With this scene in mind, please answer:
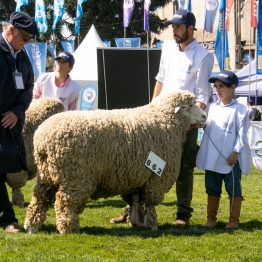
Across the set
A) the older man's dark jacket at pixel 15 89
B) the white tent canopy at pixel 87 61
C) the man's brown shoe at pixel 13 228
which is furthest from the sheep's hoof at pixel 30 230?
the white tent canopy at pixel 87 61

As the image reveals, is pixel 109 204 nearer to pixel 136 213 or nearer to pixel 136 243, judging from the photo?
pixel 136 213

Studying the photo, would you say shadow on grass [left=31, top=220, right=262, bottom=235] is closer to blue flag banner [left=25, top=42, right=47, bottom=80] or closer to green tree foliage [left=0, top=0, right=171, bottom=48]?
blue flag banner [left=25, top=42, right=47, bottom=80]

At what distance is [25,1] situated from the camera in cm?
2534

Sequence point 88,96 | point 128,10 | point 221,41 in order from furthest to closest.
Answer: point 128,10 < point 221,41 < point 88,96

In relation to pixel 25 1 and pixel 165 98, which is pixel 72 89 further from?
pixel 25 1

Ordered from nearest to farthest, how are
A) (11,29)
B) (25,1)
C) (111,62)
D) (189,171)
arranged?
(11,29) → (189,171) → (111,62) → (25,1)

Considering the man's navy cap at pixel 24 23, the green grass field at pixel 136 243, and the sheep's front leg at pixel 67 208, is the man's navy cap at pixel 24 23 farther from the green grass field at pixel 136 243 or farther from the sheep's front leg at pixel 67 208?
the green grass field at pixel 136 243

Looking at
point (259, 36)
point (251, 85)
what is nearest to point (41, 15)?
point (251, 85)

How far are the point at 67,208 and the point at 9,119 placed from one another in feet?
3.37

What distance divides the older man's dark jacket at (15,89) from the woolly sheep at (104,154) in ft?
1.01

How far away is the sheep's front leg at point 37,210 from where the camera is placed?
5602mm

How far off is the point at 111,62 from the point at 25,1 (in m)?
14.4

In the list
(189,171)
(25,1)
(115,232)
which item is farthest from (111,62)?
(25,1)

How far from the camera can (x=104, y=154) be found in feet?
17.9
